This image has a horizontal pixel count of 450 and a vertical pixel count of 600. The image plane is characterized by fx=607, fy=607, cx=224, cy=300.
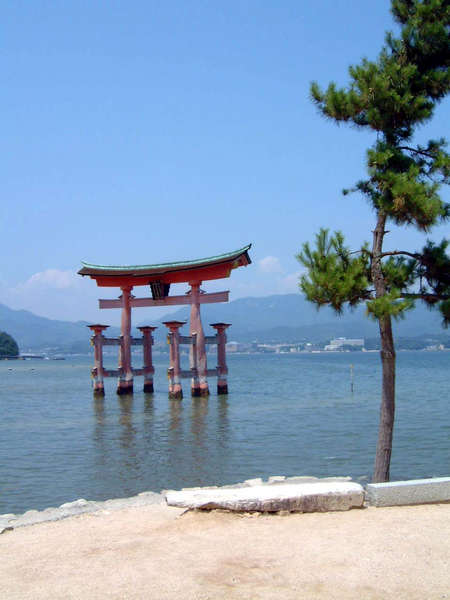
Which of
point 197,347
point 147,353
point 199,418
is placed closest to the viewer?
point 199,418

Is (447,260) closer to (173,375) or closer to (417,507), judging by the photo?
(417,507)

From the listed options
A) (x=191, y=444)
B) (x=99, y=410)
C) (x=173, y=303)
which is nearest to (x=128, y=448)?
(x=191, y=444)

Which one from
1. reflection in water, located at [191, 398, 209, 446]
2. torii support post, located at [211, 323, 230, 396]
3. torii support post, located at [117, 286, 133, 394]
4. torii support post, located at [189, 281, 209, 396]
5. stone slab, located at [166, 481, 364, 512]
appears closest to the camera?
stone slab, located at [166, 481, 364, 512]

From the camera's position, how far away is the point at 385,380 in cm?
800

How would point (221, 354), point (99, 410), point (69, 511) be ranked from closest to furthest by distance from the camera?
point (69, 511)
point (99, 410)
point (221, 354)

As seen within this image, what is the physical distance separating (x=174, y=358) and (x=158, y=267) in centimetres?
444

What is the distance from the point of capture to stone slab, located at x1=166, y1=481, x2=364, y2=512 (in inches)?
245

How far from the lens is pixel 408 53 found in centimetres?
827

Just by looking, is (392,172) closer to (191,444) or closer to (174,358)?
(191,444)

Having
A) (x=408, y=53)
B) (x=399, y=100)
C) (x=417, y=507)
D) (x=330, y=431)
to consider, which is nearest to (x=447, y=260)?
(x=399, y=100)

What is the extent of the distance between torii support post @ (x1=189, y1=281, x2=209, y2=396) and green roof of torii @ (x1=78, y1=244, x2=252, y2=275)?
1068mm

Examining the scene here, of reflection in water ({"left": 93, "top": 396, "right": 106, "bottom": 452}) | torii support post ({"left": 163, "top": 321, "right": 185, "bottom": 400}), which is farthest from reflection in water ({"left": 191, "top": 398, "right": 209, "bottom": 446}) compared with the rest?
reflection in water ({"left": 93, "top": 396, "right": 106, "bottom": 452})

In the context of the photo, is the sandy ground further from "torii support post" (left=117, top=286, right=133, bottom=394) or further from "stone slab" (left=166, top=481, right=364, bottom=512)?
"torii support post" (left=117, top=286, right=133, bottom=394)

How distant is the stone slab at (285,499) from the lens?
20.4 feet
